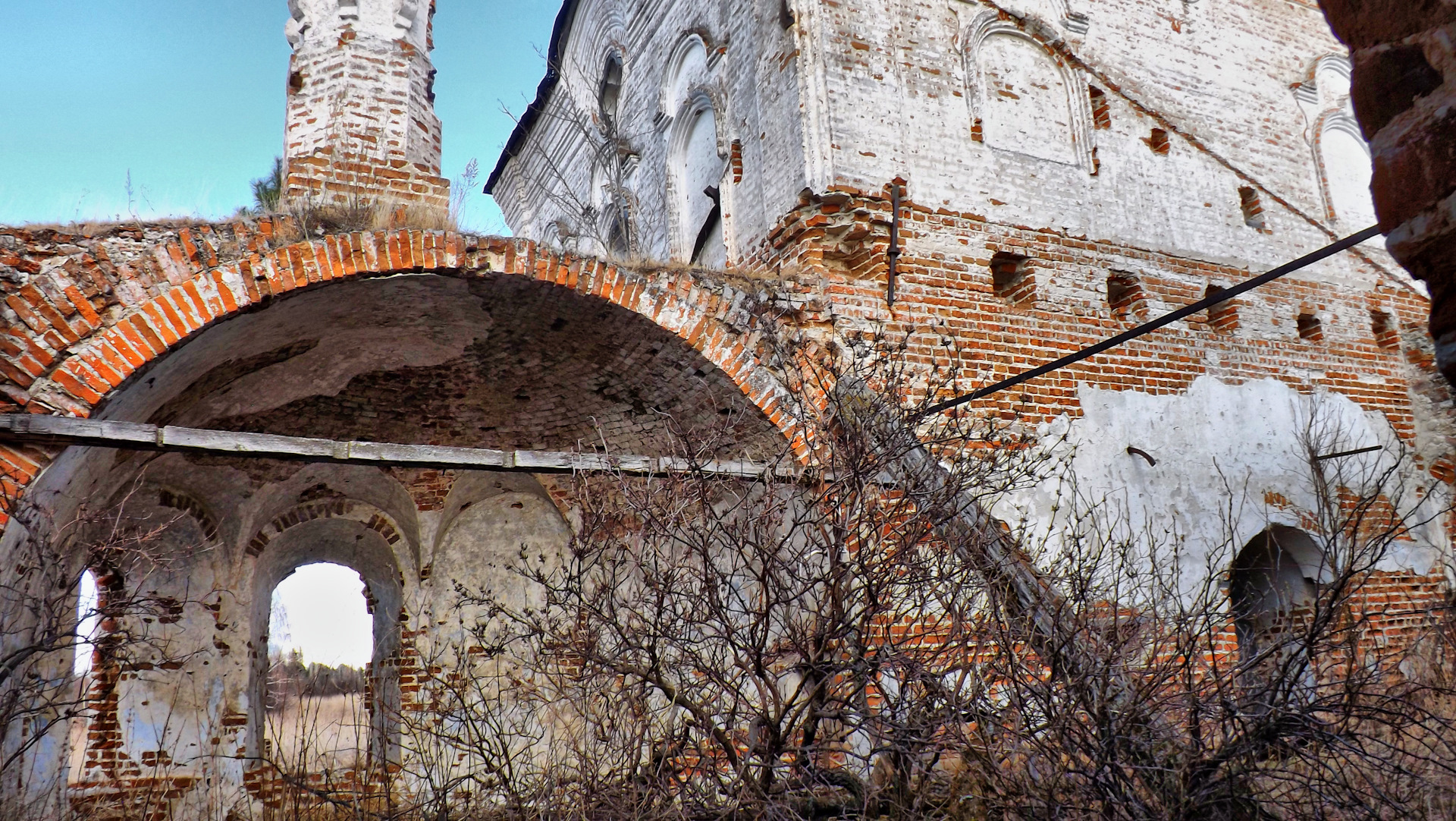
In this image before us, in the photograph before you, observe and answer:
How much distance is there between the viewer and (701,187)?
9953 millimetres

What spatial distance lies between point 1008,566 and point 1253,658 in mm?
1190

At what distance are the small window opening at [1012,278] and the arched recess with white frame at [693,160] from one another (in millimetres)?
2427

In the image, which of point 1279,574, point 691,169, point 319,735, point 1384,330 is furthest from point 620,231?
point 1384,330

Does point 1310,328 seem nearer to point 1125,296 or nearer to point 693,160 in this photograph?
point 1125,296

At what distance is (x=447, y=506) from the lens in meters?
8.56

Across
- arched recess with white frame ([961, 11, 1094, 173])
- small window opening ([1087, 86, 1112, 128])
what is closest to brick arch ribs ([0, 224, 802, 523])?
arched recess with white frame ([961, 11, 1094, 173])

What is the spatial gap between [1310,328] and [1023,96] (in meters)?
3.41

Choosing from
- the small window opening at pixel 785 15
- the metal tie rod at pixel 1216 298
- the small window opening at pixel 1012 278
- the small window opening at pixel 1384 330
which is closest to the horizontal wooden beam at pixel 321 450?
the metal tie rod at pixel 1216 298

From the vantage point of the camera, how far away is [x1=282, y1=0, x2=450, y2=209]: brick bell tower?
6.47 metres

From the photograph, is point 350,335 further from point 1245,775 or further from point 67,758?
point 1245,775

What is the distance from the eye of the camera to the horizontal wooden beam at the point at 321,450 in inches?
183

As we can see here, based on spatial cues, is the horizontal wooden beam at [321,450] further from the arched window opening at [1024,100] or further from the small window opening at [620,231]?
the small window opening at [620,231]

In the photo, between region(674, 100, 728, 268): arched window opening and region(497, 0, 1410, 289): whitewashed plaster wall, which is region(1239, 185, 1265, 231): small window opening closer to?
region(497, 0, 1410, 289): whitewashed plaster wall

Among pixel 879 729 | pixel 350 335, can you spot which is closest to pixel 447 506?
pixel 350 335
